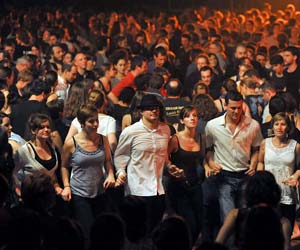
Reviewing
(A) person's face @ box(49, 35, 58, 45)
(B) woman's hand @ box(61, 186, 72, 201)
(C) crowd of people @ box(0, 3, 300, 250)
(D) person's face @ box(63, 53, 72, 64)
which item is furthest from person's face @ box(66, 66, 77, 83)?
(A) person's face @ box(49, 35, 58, 45)

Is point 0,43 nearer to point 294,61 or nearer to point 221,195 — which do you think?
point 294,61

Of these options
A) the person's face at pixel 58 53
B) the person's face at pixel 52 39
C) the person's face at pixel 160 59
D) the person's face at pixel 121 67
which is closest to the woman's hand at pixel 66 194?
the person's face at pixel 121 67

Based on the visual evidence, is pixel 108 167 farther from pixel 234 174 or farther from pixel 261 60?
pixel 261 60

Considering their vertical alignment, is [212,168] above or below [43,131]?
below

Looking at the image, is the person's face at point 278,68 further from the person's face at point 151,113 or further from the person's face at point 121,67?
the person's face at point 151,113

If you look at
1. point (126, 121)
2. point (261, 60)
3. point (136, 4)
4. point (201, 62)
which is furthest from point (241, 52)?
point (136, 4)

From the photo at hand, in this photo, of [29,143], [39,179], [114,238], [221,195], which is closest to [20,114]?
[29,143]

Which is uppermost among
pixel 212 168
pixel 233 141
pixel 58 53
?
pixel 58 53

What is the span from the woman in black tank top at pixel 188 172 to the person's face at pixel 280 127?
879 mm

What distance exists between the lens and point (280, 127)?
10703 millimetres

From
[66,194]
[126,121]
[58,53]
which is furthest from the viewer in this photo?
[58,53]

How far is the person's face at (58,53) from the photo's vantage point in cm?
1854

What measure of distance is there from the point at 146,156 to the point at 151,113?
0.46 metres

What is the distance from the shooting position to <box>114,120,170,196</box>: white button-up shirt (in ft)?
34.9
